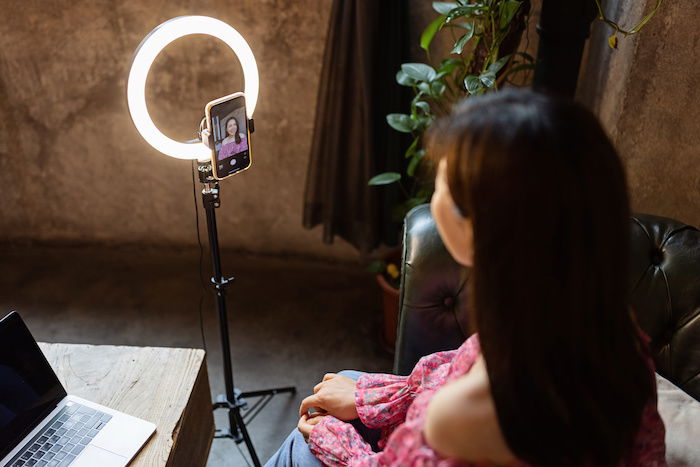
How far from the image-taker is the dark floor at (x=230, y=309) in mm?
2385

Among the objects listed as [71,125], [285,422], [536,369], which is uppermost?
[536,369]

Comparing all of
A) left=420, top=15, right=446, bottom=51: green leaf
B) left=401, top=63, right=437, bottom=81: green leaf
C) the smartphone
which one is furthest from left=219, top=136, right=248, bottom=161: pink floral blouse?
left=420, top=15, right=446, bottom=51: green leaf

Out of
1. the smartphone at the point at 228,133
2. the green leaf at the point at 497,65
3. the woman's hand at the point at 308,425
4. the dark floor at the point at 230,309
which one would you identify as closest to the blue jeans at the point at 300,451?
the woman's hand at the point at 308,425

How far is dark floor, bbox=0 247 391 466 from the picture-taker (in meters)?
2.38

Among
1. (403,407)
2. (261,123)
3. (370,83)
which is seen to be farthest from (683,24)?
(261,123)

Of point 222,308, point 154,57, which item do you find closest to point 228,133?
point 154,57

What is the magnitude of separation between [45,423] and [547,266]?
113 cm

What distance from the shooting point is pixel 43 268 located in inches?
114

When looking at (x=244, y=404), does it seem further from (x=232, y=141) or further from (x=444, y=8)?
(x=444, y=8)

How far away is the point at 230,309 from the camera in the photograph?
2.67 metres

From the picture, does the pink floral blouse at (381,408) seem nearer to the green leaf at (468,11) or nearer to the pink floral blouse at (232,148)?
the pink floral blouse at (232,148)

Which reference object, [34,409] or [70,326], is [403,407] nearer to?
[34,409]

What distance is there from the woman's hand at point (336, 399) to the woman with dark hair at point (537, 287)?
427 mm

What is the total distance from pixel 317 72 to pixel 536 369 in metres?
1.90
